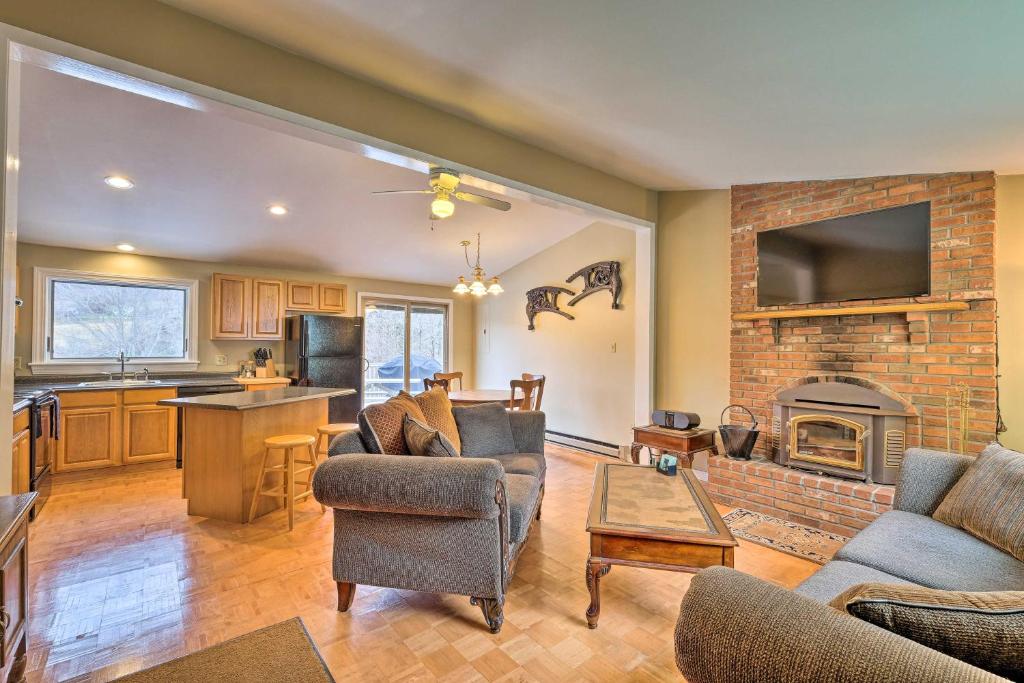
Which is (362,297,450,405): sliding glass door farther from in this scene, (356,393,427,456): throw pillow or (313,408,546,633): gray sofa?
(313,408,546,633): gray sofa

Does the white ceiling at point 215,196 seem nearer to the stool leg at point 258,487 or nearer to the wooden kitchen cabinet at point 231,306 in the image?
the wooden kitchen cabinet at point 231,306

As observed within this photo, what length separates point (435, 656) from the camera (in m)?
1.79

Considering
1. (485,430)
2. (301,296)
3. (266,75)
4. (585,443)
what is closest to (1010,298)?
(485,430)

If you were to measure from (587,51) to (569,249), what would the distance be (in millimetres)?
3571

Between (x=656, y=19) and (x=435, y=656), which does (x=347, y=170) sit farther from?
(x=435, y=656)

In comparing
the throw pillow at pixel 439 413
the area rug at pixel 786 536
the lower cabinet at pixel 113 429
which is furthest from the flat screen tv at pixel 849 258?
the lower cabinet at pixel 113 429

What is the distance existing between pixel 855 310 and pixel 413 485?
315cm

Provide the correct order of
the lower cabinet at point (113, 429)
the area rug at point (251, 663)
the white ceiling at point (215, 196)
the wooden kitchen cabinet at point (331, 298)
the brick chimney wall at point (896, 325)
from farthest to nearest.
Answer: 1. the wooden kitchen cabinet at point (331, 298)
2. the lower cabinet at point (113, 429)
3. the brick chimney wall at point (896, 325)
4. the white ceiling at point (215, 196)
5. the area rug at point (251, 663)

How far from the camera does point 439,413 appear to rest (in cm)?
291

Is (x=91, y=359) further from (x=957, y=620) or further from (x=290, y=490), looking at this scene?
(x=957, y=620)

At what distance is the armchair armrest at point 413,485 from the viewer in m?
1.83

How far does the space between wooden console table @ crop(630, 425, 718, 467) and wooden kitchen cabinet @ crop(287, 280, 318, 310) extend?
4103 mm

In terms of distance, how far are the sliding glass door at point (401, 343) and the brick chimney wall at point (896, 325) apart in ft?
14.5

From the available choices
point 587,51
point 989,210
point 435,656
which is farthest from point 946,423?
point 435,656
